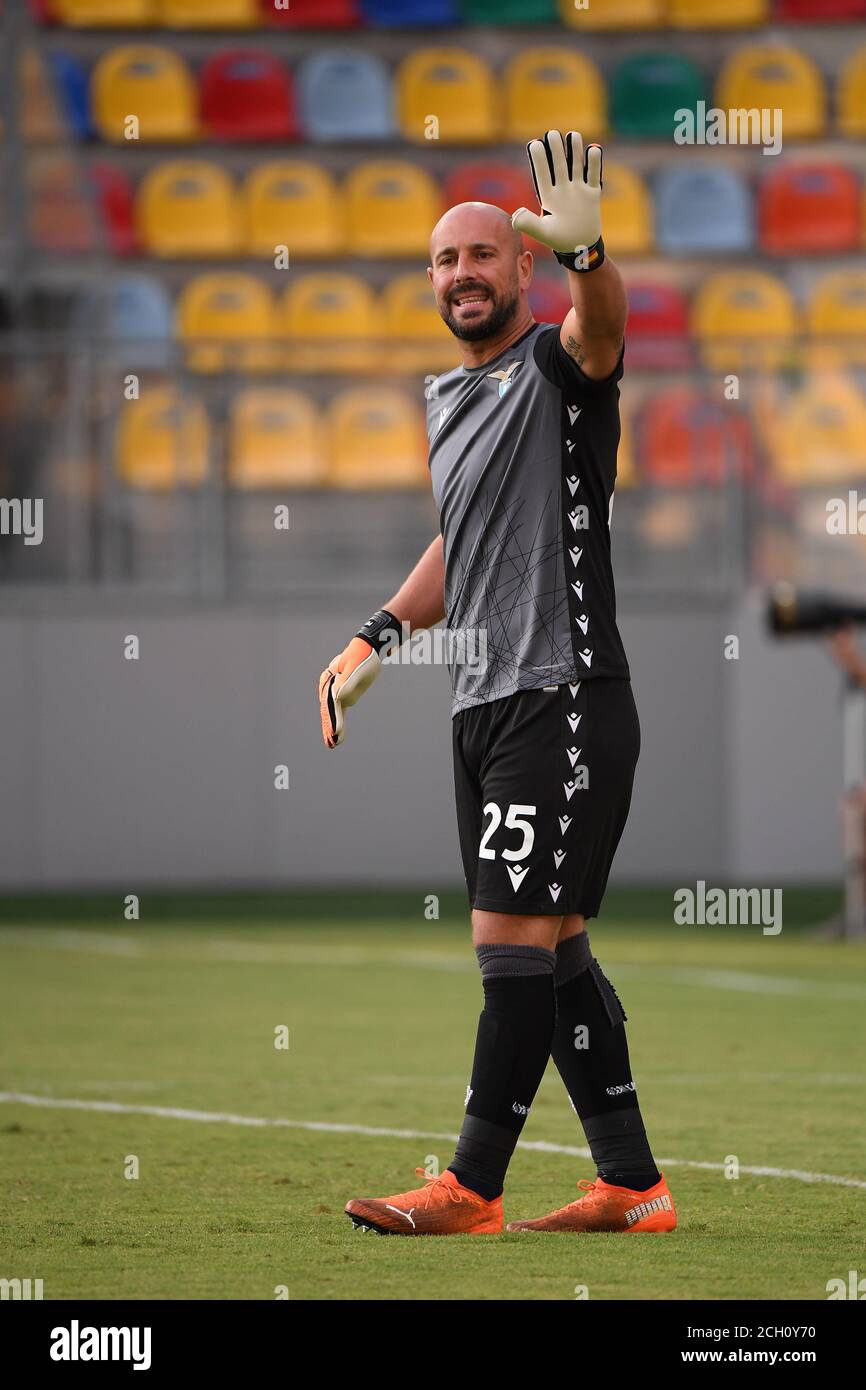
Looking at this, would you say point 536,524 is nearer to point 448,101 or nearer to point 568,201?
point 568,201

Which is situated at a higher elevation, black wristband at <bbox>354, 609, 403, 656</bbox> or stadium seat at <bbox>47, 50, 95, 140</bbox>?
stadium seat at <bbox>47, 50, 95, 140</bbox>

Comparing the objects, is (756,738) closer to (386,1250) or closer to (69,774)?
(69,774)

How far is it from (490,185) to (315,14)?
263 cm

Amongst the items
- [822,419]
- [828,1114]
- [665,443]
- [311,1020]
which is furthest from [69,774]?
[828,1114]

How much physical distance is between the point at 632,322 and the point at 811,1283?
15.8 metres

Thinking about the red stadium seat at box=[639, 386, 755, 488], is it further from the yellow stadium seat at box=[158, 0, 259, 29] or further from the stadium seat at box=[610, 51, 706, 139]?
the yellow stadium seat at box=[158, 0, 259, 29]

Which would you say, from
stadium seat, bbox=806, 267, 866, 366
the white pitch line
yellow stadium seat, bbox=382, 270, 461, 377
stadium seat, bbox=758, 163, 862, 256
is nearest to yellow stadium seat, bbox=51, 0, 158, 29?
yellow stadium seat, bbox=382, 270, 461, 377

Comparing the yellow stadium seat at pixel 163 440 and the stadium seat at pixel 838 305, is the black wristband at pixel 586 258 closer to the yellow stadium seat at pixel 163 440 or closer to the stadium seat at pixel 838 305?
the yellow stadium seat at pixel 163 440

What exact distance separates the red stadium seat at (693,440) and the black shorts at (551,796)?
10.5 metres

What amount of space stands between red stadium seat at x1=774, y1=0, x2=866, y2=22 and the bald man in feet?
56.4

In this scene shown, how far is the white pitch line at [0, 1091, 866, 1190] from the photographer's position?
5.82 meters

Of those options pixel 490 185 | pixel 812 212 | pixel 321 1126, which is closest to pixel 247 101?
pixel 490 185

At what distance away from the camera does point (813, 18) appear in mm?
21203

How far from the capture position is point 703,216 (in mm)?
20469
